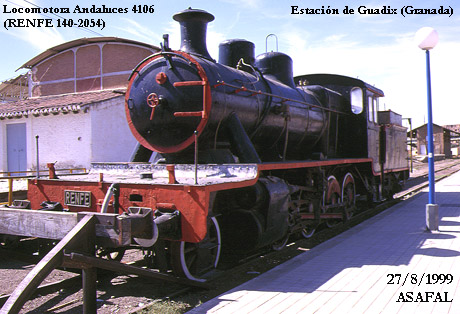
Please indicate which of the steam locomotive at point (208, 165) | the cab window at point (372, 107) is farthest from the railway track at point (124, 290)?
the cab window at point (372, 107)

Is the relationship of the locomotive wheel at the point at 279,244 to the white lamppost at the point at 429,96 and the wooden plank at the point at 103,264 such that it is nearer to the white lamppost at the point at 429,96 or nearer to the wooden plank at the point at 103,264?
the wooden plank at the point at 103,264

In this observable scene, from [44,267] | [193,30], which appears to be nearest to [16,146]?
[193,30]

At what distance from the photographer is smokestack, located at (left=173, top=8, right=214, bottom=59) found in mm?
5918

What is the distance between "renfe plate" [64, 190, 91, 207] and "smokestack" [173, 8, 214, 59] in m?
2.51

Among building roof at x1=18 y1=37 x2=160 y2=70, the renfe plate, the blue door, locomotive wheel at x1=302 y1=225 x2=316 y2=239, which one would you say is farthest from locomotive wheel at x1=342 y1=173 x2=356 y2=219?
building roof at x1=18 y1=37 x2=160 y2=70

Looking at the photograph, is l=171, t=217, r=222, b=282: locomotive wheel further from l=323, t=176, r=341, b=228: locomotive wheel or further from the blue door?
the blue door

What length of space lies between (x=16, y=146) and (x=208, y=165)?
15.3m

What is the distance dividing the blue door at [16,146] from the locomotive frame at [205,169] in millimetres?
13094

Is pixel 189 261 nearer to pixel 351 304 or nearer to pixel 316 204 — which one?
pixel 351 304

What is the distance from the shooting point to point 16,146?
686 inches

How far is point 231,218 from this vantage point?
17.6 ft

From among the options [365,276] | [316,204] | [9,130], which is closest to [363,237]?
[316,204]

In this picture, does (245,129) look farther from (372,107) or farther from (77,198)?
(372,107)

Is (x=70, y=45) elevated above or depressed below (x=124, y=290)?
above
